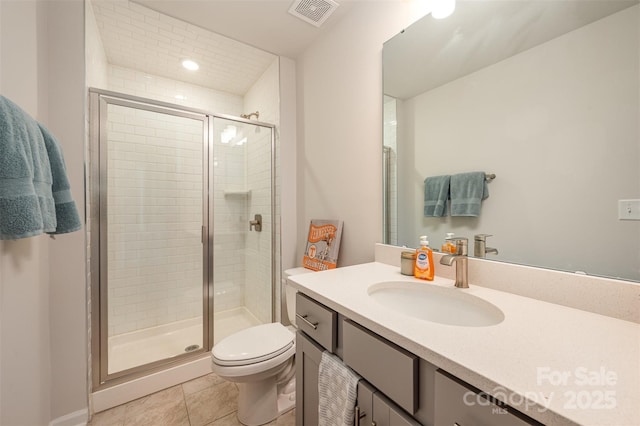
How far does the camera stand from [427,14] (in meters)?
1.22

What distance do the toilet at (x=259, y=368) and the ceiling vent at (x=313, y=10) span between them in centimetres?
169

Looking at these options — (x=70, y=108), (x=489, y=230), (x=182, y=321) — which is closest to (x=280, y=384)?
(x=182, y=321)

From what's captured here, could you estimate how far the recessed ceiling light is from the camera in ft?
7.38

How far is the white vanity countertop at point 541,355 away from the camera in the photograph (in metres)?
0.39

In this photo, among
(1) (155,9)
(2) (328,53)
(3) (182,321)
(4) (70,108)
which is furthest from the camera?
(3) (182,321)

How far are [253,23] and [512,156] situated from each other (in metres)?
1.86

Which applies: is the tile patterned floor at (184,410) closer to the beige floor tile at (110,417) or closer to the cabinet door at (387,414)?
the beige floor tile at (110,417)

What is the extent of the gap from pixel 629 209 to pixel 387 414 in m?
0.88

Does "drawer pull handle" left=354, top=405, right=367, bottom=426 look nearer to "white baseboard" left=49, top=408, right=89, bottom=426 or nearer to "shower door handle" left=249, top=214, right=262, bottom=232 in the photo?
"white baseboard" left=49, top=408, right=89, bottom=426

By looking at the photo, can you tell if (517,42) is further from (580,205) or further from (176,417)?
(176,417)

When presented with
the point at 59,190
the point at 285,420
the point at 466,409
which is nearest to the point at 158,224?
the point at 59,190

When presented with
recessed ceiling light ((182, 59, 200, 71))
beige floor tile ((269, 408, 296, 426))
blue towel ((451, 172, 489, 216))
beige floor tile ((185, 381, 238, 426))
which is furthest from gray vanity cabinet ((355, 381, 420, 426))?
recessed ceiling light ((182, 59, 200, 71))

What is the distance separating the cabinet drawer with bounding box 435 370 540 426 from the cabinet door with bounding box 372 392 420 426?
106mm

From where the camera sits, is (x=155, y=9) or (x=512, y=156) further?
(x=155, y=9)
